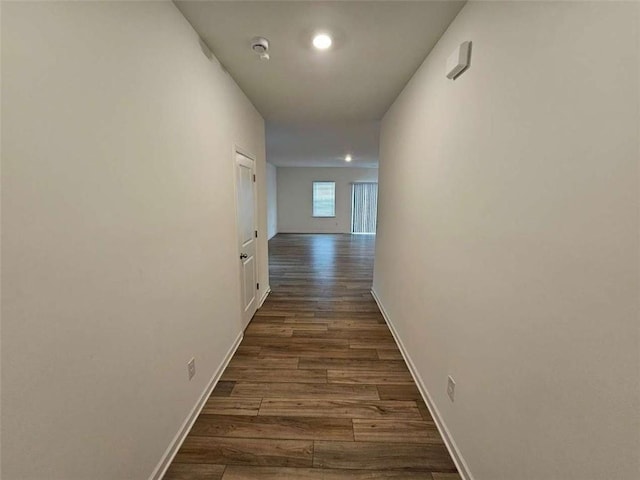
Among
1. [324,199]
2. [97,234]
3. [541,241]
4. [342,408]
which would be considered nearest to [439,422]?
[342,408]

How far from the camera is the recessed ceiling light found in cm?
179

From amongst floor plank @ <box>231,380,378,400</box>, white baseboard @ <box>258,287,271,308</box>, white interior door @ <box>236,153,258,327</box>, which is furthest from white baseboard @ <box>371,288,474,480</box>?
white baseboard @ <box>258,287,271,308</box>

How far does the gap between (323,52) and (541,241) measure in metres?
1.89

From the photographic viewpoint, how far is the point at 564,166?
871 millimetres

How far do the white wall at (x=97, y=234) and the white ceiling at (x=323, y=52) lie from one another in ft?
0.90

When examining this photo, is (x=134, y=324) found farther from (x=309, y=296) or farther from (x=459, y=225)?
(x=309, y=296)

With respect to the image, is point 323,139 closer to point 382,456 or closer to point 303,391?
point 303,391

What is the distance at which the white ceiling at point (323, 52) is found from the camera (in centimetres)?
156

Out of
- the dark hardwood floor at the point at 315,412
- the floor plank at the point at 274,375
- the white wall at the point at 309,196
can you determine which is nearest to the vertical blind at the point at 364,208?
the white wall at the point at 309,196

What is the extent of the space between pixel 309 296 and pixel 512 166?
345cm

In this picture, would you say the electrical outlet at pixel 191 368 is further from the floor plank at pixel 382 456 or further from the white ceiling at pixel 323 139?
the white ceiling at pixel 323 139

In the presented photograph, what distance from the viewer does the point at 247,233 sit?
314 centimetres

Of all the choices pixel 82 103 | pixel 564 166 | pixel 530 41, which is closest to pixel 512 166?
pixel 564 166

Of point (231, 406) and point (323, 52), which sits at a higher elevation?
point (323, 52)
